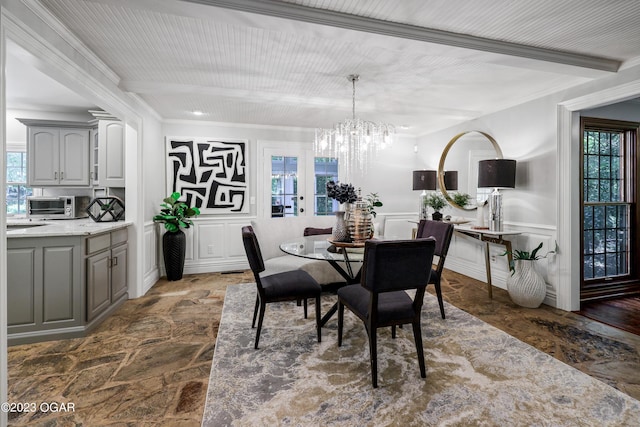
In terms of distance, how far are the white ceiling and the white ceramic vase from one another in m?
1.98

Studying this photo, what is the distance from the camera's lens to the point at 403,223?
19.5 ft

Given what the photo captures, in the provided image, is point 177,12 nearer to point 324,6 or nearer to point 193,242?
point 324,6

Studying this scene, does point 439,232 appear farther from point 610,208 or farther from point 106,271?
point 106,271

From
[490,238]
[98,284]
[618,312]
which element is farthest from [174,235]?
[618,312]

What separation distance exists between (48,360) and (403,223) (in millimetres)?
5231

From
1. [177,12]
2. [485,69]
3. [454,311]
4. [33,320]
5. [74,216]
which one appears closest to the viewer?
[177,12]

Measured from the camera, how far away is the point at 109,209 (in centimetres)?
366

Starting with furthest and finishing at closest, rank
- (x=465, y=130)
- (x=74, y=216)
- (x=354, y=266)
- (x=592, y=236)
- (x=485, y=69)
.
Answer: (x=465, y=130), (x=74, y=216), (x=592, y=236), (x=354, y=266), (x=485, y=69)

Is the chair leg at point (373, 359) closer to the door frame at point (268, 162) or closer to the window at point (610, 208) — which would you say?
the window at point (610, 208)

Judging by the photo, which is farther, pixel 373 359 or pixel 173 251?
pixel 173 251

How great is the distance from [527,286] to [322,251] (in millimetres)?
2354

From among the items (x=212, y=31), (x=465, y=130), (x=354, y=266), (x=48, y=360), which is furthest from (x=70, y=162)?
(x=465, y=130)

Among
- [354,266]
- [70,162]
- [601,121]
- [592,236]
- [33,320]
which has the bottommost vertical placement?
[33,320]

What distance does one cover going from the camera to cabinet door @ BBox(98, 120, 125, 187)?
3.77 meters
